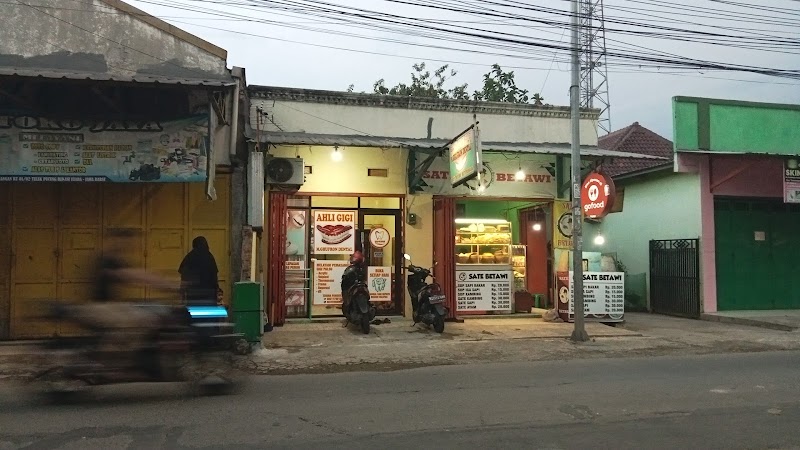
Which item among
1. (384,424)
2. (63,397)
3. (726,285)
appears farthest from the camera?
(726,285)

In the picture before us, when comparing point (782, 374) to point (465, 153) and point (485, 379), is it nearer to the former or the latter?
point (485, 379)

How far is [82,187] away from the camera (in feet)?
36.0

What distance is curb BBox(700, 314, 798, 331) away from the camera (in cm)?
1284

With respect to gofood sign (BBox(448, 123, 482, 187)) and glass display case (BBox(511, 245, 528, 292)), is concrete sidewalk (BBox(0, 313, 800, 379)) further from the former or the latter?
gofood sign (BBox(448, 123, 482, 187))

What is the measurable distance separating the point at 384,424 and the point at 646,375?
423 centimetres

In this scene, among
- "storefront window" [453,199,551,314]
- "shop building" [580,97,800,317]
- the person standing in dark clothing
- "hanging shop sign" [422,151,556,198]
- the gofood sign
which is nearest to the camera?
the person standing in dark clothing

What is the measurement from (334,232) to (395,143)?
2615 mm

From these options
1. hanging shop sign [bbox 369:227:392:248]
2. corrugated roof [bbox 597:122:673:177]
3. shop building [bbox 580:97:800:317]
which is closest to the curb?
shop building [bbox 580:97:800:317]

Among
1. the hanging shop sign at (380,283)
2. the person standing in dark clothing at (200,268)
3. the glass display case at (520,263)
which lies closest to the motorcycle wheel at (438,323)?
the hanging shop sign at (380,283)

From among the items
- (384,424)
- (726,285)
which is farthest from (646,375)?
(726,285)

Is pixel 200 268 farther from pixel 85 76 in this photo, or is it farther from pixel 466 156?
pixel 466 156

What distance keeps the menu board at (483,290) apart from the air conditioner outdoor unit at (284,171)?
4138mm

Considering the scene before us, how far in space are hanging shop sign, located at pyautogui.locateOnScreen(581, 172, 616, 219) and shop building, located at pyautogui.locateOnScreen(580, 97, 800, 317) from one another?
3.74 meters

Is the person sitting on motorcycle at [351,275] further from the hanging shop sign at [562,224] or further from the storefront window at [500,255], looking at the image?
the hanging shop sign at [562,224]
